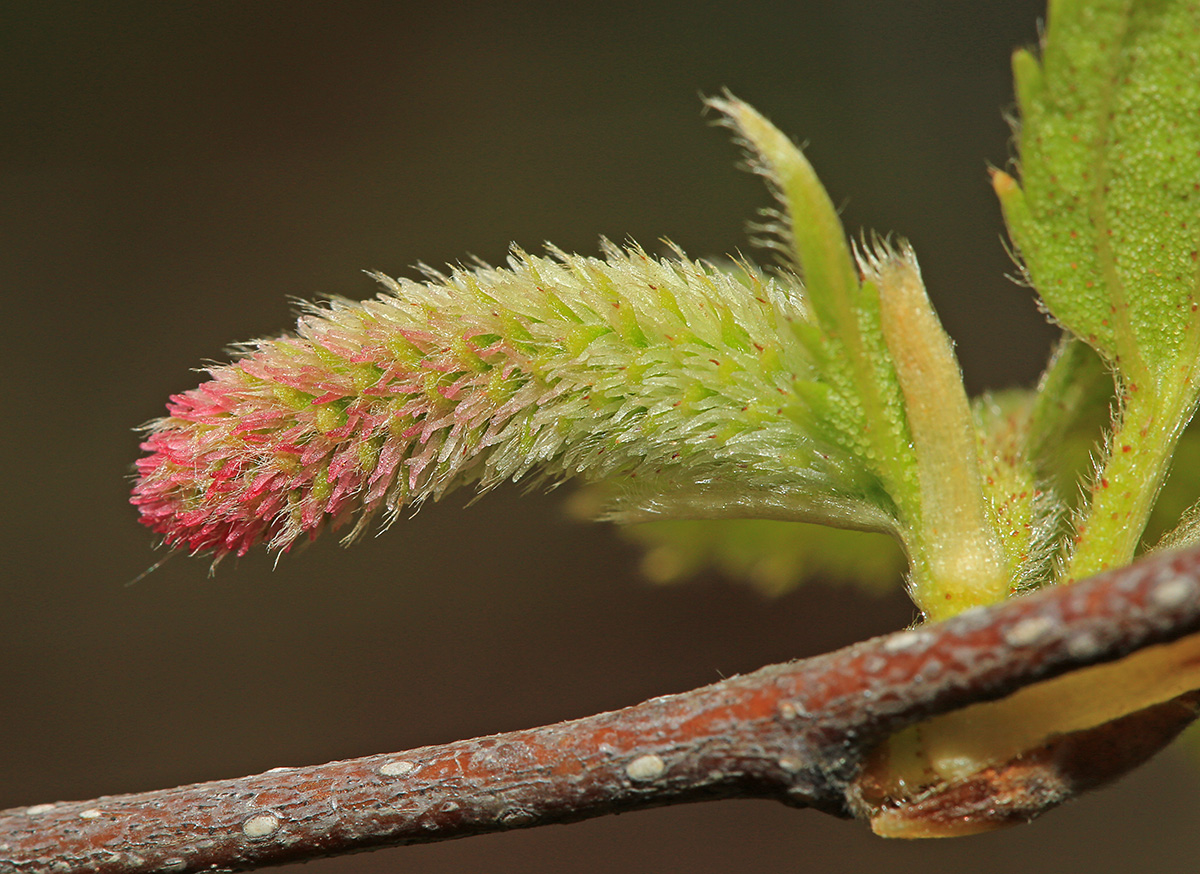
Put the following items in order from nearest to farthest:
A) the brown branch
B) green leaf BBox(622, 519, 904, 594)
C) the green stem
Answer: the brown branch → the green stem → green leaf BBox(622, 519, 904, 594)

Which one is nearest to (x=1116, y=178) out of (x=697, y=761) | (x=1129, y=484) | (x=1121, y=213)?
(x=1121, y=213)

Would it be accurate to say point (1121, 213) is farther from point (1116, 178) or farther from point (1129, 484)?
point (1129, 484)

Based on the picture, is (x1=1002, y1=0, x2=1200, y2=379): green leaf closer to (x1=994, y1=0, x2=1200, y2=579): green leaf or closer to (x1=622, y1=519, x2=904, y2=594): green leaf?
(x1=994, y1=0, x2=1200, y2=579): green leaf

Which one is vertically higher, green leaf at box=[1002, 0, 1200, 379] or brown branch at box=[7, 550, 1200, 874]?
green leaf at box=[1002, 0, 1200, 379]

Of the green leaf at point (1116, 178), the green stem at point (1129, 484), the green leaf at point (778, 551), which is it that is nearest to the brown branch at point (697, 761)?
the green stem at point (1129, 484)

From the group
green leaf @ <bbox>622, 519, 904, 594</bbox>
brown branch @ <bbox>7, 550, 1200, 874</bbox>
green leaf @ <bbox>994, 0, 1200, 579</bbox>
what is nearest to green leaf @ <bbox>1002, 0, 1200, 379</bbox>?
green leaf @ <bbox>994, 0, 1200, 579</bbox>

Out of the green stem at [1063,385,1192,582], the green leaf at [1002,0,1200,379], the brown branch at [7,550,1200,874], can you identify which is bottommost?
the brown branch at [7,550,1200,874]

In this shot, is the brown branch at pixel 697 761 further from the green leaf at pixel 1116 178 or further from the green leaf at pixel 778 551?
the green leaf at pixel 778 551

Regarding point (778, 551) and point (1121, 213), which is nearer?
point (1121, 213)
